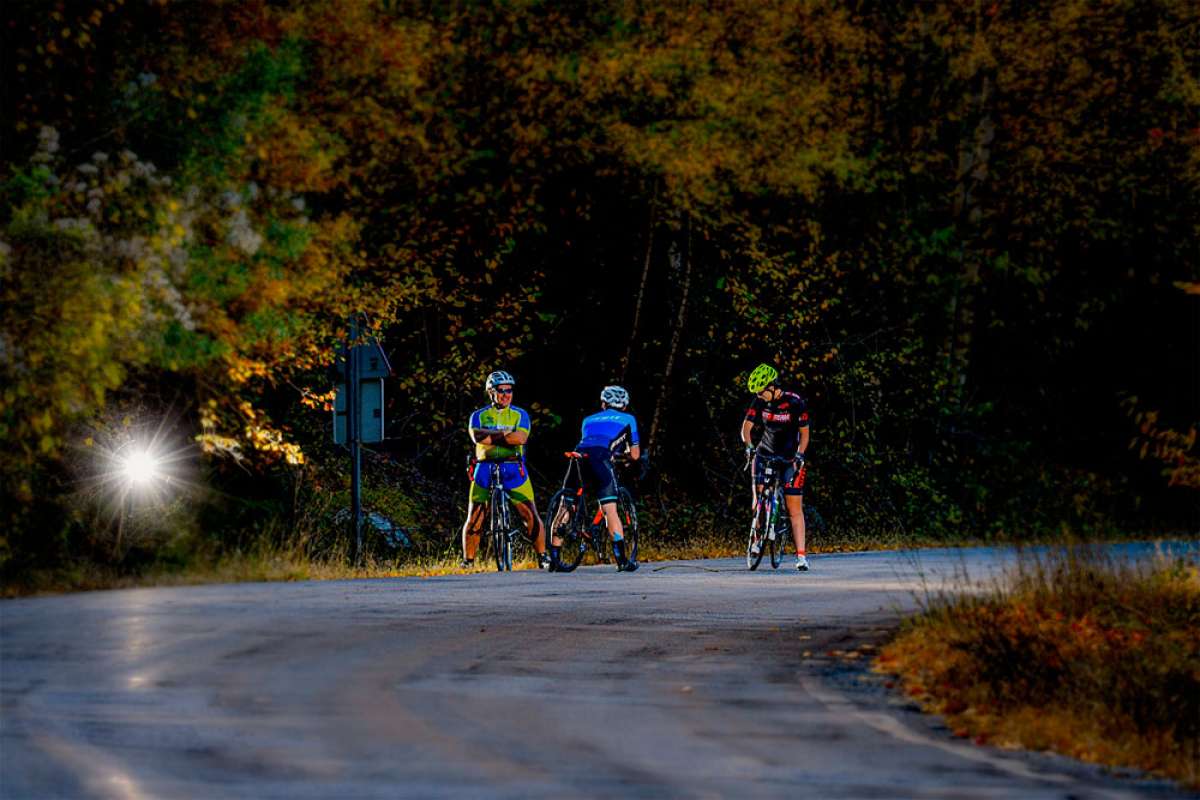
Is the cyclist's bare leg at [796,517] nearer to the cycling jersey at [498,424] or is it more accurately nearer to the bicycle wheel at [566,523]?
Result: the bicycle wheel at [566,523]

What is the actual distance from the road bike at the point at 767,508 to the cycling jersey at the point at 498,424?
8.31ft

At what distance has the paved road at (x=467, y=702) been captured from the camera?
9586 mm

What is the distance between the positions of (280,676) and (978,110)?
25.7 metres

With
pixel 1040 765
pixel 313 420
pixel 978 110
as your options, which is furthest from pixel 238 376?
pixel 978 110

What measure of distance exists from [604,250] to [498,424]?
10690mm

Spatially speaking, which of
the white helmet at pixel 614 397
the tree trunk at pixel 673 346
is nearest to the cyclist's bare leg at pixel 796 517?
the white helmet at pixel 614 397

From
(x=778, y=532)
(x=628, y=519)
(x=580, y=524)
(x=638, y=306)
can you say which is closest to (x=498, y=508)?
(x=580, y=524)

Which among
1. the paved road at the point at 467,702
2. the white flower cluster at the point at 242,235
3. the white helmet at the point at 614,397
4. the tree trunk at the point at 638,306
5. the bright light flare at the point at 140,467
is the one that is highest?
the tree trunk at the point at 638,306

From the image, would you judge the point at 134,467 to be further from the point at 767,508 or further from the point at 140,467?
the point at 767,508

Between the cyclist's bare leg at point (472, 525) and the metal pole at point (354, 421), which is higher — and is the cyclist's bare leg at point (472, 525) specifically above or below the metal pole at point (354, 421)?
below

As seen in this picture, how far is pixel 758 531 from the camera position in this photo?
24453 millimetres

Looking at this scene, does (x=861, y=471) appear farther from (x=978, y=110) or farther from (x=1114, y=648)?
(x=1114, y=648)

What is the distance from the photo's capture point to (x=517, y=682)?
13.4 metres

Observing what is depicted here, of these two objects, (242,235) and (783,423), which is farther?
(783,423)
